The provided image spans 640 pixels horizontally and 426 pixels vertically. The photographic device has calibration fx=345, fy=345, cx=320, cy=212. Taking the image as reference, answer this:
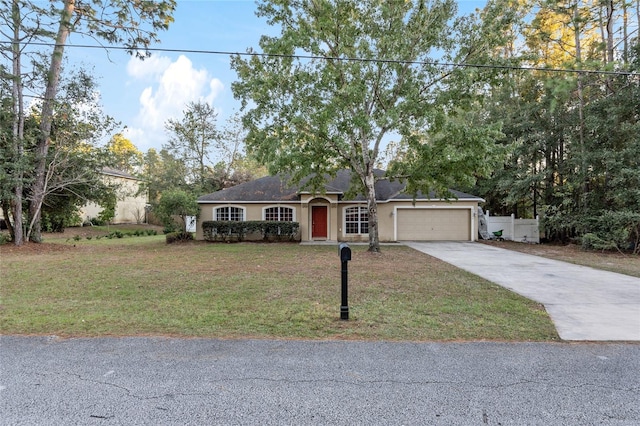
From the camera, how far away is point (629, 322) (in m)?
4.50

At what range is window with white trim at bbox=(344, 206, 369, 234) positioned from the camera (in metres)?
18.0

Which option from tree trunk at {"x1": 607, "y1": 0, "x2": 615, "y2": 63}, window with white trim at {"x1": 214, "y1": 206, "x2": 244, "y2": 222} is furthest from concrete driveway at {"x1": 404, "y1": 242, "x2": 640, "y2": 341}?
window with white trim at {"x1": 214, "y1": 206, "x2": 244, "y2": 222}

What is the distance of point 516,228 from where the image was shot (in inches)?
742

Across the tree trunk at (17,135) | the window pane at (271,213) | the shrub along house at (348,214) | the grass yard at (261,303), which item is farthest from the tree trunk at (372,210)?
the tree trunk at (17,135)

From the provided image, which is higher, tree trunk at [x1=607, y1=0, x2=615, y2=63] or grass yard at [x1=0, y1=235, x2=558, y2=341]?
tree trunk at [x1=607, y1=0, x2=615, y2=63]

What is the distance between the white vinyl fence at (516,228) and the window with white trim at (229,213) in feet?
44.3

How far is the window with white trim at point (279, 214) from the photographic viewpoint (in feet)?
58.2

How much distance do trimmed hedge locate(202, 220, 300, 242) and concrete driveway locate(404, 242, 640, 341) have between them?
8.13m

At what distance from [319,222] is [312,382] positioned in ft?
49.4

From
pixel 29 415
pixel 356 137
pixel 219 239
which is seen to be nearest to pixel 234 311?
pixel 29 415

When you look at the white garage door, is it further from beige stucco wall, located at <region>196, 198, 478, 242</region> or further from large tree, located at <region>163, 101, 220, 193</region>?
large tree, located at <region>163, 101, 220, 193</region>

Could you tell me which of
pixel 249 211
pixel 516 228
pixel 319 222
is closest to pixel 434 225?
pixel 516 228

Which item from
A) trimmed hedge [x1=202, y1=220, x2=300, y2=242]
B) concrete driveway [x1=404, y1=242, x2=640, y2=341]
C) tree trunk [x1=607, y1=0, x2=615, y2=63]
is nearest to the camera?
concrete driveway [x1=404, y1=242, x2=640, y2=341]

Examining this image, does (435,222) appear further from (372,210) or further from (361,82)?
(361,82)
